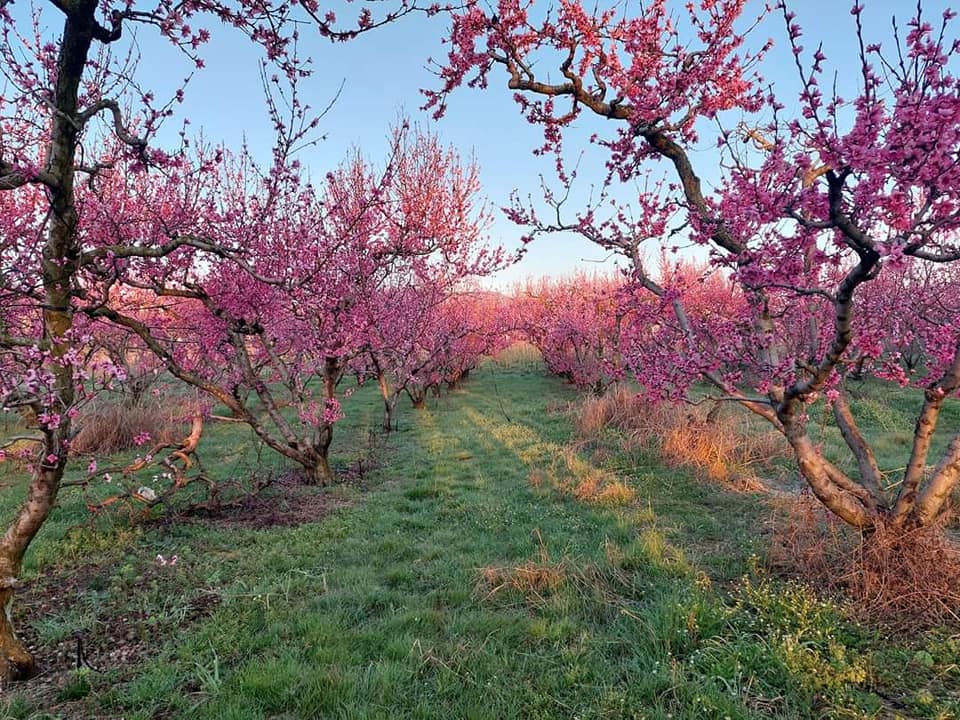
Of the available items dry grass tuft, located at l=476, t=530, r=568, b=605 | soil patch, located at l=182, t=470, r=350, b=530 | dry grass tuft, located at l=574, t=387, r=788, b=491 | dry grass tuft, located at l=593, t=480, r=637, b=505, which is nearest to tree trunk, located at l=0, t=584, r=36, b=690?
soil patch, located at l=182, t=470, r=350, b=530

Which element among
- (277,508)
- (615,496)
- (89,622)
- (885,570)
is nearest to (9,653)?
(89,622)

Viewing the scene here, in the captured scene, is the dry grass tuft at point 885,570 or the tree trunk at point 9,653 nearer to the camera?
the tree trunk at point 9,653

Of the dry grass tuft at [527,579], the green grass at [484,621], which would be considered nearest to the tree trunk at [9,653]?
the green grass at [484,621]

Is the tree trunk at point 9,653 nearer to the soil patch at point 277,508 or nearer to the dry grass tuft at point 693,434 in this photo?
the soil patch at point 277,508

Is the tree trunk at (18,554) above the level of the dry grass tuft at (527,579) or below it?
above

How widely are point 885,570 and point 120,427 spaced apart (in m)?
10.5

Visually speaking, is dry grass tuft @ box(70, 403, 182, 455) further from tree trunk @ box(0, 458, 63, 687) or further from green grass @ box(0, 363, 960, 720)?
tree trunk @ box(0, 458, 63, 687)

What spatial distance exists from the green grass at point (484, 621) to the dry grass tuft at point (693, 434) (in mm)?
895

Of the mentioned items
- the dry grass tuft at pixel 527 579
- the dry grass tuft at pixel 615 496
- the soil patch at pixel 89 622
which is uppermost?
the soil patch at pixel 89 622

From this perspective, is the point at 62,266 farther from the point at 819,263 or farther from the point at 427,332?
the point at 427,332

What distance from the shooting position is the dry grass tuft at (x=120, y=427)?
8.64m

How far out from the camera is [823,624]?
295 cm

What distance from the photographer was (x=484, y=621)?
326 centimetres

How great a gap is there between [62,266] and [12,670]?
225 cm
